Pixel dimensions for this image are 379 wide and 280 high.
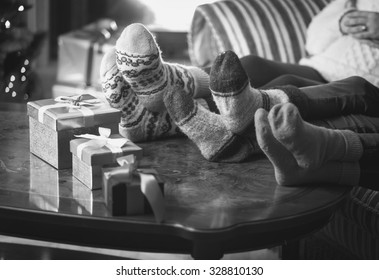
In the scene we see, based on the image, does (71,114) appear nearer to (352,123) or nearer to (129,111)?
(129,111)

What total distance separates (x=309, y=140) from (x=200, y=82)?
0.39 m

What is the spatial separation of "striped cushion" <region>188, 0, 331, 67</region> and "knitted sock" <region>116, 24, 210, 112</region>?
62 cm

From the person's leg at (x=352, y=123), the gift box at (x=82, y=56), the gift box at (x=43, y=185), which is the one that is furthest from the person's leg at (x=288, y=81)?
the gift box at (x=82, y=56)

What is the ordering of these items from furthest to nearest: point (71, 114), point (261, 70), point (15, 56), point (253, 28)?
1. point (15, 56)
2. point (253, 28)
3. point (261, 70)
4. point (71, 114)

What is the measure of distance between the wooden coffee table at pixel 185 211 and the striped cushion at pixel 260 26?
2.71 feet

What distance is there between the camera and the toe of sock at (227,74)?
116cm

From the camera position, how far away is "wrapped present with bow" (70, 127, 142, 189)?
110cm

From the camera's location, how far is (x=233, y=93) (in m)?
1.17

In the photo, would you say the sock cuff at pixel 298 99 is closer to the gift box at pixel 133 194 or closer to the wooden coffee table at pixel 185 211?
the wooden coffee table at pixel 185 211

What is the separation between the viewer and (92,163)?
1.09m

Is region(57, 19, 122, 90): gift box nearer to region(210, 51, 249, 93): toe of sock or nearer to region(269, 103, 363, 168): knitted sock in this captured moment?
region(210, 51, 249, 93): toe of sock

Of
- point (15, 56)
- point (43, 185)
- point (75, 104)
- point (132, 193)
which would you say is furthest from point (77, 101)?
point (15, 56)
